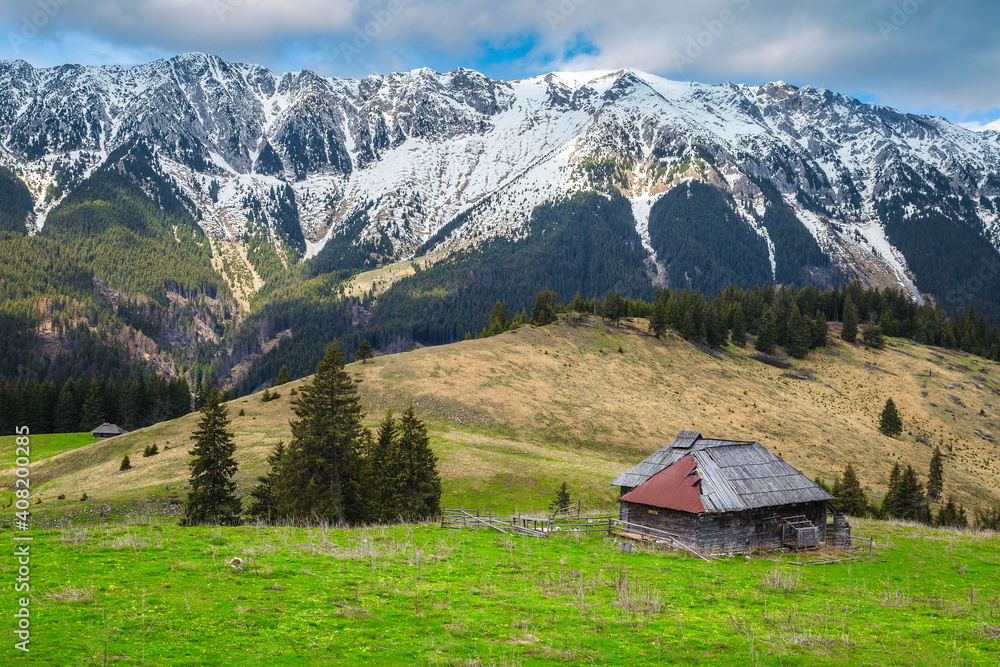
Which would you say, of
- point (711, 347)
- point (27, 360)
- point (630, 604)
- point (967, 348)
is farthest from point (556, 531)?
point (27, 360)

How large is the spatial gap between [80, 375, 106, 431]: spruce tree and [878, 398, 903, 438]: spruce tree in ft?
447

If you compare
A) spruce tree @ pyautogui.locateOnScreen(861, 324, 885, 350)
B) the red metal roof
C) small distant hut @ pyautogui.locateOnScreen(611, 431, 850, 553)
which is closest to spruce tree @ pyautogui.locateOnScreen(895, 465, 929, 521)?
small distant hut @ pyautogui.locateOnScreen(611, 431, 850, 553)

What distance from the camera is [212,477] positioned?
37.5m

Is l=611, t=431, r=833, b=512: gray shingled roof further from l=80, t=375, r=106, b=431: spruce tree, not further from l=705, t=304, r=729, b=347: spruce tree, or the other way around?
l=80, t=375, r=106, b=431: spruce tree

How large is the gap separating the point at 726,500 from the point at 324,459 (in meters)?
24.6

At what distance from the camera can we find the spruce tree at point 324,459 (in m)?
36.4

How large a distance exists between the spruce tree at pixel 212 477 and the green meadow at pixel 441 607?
1328 centimetres

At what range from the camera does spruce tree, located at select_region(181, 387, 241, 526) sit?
36.7 metres

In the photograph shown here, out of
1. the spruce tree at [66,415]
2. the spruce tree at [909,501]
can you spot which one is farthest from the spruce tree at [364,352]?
the spruce tree at [909,501]

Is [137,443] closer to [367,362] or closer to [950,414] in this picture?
[367,362]

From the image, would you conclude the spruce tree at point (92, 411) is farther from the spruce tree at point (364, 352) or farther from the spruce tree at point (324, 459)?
the spruce tree at point (324, 459)

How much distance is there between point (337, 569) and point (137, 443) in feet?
208

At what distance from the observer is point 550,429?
7769 cm

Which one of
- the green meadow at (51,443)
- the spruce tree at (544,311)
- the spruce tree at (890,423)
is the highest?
the spruce tree at (544,311)
